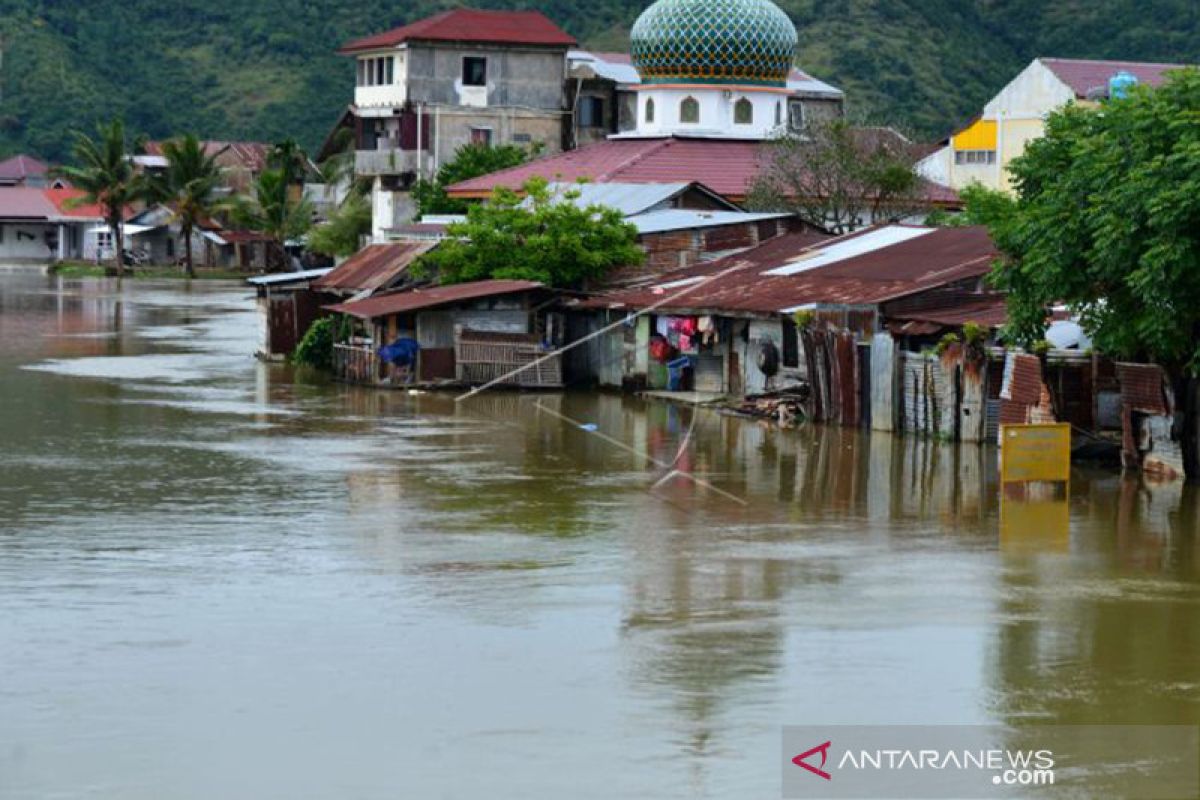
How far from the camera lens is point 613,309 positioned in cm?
3469

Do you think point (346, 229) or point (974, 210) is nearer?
point (974, 210)

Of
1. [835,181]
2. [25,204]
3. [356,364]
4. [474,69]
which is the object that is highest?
[474,69]

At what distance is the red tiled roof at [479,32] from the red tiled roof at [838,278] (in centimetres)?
2802

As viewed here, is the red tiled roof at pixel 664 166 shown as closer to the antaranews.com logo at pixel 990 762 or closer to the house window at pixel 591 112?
the house window at pixel 591 112

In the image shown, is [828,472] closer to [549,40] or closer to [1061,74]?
[1061,74]

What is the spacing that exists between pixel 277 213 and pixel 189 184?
3.73m

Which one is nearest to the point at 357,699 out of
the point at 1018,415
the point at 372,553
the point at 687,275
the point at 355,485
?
the point at 372,553

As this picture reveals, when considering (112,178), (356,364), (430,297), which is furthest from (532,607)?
Answer: (112,178)

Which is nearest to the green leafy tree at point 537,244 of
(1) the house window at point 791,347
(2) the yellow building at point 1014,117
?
(1) the house window at point 791,347

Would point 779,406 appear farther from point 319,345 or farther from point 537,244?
point 319,345

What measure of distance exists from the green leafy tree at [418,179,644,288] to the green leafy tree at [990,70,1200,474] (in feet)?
37.8

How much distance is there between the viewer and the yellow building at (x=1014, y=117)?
58594mm

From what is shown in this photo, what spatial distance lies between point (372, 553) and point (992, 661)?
Answer: 20.2 ft

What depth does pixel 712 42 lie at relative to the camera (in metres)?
46.8
